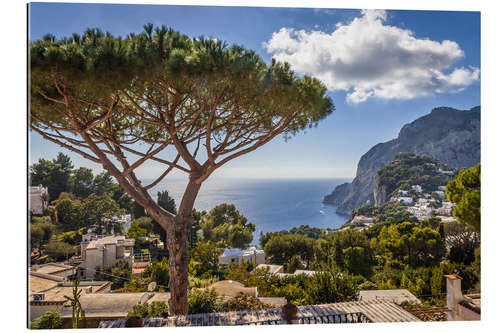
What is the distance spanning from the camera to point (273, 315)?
3422mm

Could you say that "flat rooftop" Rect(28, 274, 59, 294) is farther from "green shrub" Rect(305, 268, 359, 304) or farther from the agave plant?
"green shrub" Rect(305, 268, 359, 304)

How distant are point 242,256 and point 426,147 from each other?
3.61 metres

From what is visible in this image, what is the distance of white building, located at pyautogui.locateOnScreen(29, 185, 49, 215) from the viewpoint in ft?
11.8

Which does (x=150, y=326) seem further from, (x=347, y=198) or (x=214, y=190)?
(x=347, y=198)

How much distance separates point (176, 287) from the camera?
3525mm

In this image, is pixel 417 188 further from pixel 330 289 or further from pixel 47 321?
pixel 47 321

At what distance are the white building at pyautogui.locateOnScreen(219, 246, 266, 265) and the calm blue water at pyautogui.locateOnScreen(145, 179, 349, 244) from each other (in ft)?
1.15

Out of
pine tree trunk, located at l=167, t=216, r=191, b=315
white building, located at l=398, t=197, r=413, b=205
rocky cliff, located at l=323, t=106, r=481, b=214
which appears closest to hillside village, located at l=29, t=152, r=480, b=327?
white building, located at l=398, t=197, r=413, b=205

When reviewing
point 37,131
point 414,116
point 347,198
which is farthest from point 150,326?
point 414,116

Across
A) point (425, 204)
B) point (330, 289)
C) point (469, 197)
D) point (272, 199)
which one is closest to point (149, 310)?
point (330, 289)

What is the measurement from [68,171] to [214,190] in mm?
2100

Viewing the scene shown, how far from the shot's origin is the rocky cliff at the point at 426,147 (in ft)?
14.1

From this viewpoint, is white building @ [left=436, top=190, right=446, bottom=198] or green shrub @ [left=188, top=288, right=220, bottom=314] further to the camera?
white building @ [left=436, top=190, right=446, bottom=198]

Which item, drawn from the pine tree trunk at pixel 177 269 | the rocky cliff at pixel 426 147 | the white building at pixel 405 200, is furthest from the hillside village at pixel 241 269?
the rocky cliff at pixel 426 147
